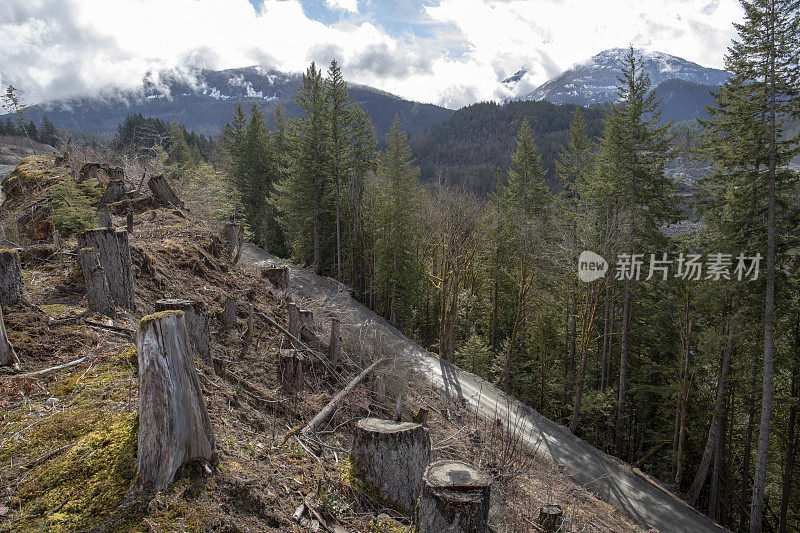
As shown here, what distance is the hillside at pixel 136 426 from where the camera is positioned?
248cm

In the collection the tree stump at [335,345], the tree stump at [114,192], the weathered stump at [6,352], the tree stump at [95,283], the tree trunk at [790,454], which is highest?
the tree stump at [114,192]

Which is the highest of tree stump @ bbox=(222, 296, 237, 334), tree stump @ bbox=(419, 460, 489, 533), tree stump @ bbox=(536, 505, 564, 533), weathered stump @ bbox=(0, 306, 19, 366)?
weathered stump @ bbox=(0, 306, 19, 366)

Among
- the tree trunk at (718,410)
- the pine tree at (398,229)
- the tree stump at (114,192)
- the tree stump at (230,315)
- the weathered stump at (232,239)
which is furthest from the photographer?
the pine tree at (398,229)

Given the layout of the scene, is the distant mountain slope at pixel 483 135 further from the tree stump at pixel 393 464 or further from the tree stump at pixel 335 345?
the tree stump at pixel 393 464

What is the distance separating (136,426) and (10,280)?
122 inches

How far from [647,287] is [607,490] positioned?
10087 millimetres

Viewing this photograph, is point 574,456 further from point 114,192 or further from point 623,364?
point 114,192

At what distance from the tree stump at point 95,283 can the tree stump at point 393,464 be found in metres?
3.89

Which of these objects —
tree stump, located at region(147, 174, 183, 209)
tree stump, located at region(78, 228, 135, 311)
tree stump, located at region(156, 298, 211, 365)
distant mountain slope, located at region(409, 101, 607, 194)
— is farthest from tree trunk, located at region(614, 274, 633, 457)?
distant mountain slope, located at region(409, 101, 607, 194)

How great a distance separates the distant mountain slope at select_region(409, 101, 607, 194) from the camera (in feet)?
445

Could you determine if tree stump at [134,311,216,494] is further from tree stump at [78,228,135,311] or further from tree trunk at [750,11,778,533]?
tree trunk at [750,11,778,533]

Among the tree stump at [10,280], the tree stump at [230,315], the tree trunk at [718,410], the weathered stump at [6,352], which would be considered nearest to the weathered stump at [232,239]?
the tree stump at [230,315]

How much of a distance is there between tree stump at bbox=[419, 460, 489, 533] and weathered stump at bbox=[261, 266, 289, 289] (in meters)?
7.60

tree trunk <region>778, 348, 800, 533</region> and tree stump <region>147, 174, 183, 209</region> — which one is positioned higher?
tree stump <region>147, 174, 183, 209</region>
